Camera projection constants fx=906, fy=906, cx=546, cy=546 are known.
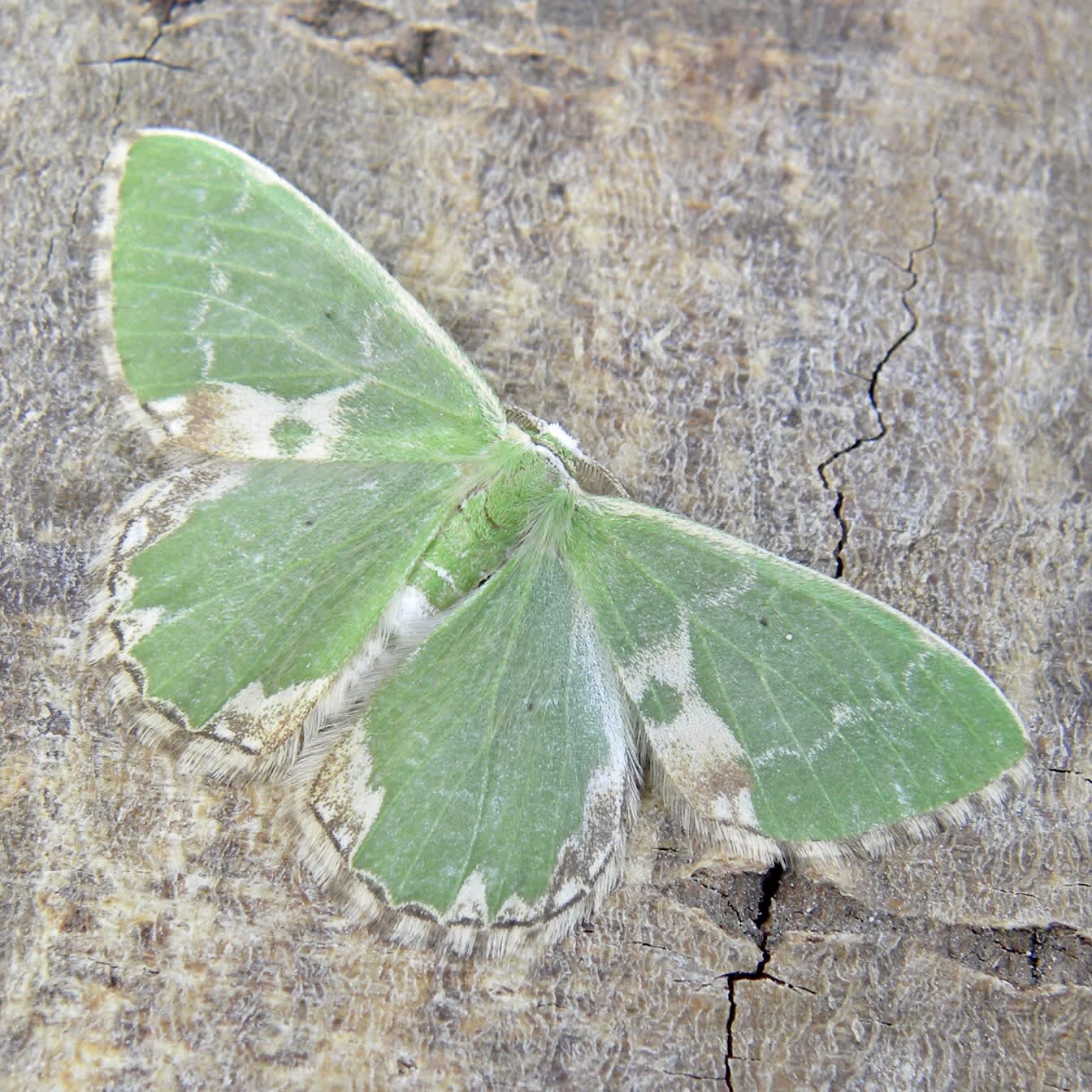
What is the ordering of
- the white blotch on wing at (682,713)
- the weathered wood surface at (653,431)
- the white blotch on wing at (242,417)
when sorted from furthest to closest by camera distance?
the white blotch on wing at (242,417) < the white blotch on wing at (682,713) < the weathered wood surface at (653,431)

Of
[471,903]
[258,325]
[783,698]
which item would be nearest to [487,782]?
[471,903]

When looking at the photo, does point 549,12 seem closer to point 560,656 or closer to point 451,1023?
point 560,656

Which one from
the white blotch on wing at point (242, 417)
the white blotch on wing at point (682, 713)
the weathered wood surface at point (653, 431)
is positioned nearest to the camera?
the weathered wood surface at point (653, 431)

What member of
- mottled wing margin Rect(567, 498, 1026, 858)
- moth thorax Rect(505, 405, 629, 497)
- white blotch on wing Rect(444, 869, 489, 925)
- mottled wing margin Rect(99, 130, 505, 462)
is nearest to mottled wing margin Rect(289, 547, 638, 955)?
white blotch on wing Rect(444, 869, 489, 925)

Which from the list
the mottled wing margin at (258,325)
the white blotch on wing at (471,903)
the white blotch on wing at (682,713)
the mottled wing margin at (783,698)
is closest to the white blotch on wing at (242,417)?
the mottled wing margin at (258,325)

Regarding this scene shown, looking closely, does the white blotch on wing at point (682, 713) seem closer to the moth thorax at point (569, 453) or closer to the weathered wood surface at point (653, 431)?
the weathered wood surface at point (653, 431)

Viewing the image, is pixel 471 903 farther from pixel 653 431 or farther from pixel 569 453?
pixel 653 431

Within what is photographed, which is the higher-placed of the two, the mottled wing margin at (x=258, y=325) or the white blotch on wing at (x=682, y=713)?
the mottled wing margin at (x=258, y=325)
